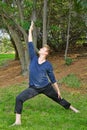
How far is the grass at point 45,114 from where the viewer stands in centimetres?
761

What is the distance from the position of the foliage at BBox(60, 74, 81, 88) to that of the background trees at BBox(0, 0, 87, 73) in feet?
5.28

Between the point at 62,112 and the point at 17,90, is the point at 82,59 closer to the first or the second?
the point at 17,90

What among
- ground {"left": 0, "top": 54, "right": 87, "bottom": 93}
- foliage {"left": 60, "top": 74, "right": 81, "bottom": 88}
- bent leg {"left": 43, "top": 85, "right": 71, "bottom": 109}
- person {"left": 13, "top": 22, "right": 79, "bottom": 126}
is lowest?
ground {"left": 0, "top": 54, "right": 87, "bottom": 93}

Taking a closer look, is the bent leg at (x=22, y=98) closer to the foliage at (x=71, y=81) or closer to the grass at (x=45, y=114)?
the grass at (x=45, y=114)

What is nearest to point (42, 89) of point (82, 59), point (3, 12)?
point (3, 12)

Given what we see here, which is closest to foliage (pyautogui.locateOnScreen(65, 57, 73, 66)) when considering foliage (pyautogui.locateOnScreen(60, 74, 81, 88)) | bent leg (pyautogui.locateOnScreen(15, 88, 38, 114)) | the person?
foliage (pyautogui.locateOnScreen(60, 74, 81, 88))

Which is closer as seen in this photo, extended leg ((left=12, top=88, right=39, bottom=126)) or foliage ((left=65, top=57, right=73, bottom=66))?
extended leg ((left=12, top=88, right=39, bottom=126))

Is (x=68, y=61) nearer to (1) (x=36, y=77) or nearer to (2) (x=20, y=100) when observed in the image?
(1) (x=36, y=77)

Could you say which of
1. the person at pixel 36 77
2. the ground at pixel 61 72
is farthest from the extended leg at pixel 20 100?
the ground at pixel 61 72

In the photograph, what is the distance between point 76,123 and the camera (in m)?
7.80

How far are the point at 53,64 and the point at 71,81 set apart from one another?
2.85 meters

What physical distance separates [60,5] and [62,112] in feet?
22.1

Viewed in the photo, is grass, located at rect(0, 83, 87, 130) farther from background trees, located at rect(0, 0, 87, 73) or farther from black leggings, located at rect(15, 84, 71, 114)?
background trees, located at rect(0, 0, 87, 73)

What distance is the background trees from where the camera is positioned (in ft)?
41.7
